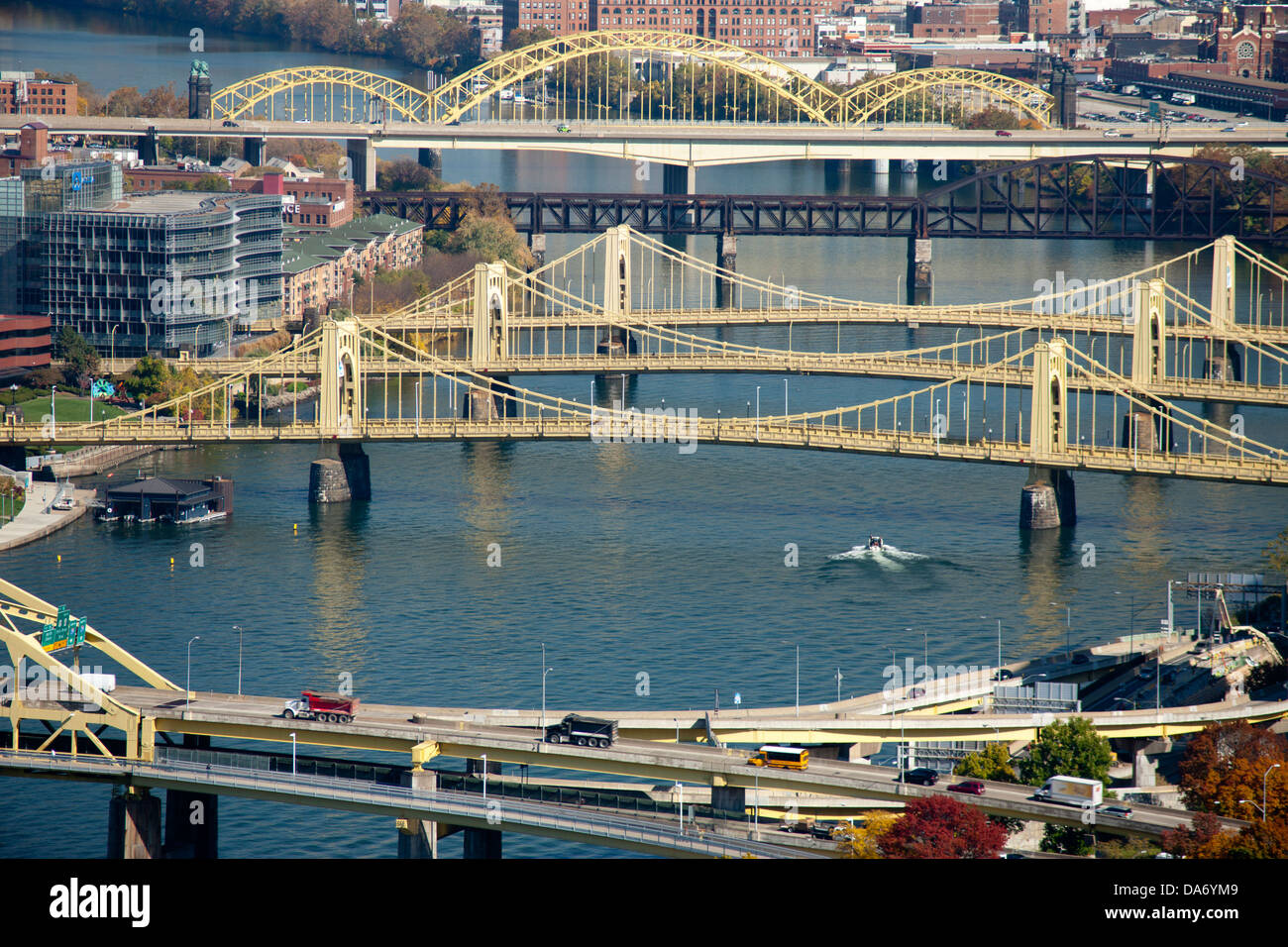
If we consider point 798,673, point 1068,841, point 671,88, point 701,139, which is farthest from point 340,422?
point 671,88

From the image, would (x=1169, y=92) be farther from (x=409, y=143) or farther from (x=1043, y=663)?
(x=1043, y=663)

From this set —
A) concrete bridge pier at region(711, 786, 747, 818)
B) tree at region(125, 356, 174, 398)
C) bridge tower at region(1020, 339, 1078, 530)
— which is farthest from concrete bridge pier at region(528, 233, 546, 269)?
concrete bridge pier at region(711, 786, 747, 818)

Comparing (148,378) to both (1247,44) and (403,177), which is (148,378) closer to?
(403,177)

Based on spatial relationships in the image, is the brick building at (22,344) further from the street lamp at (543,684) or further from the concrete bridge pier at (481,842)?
the concrete bridge pier at (481,842)

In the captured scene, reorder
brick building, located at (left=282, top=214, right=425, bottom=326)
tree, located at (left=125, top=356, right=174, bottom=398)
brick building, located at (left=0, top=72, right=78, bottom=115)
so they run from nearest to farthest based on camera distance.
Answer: tree, located at (left=125, top=356, right=174, bottom=398) → brick building, located at (left=282, top=214, right=425, bottom=326) → brick building, located at (left=0, top=72, right=78, bottom=115)

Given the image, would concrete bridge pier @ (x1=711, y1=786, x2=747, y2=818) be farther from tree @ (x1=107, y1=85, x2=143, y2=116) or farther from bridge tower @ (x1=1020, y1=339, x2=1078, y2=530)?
tree @ (x1=107, y1=85, x2=143, y2=116)

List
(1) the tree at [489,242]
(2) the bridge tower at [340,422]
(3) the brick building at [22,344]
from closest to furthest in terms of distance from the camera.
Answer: (2) the bridge tower at [340,422] → (3) the brick building at [22,344] → (1) the tree at [489,242]

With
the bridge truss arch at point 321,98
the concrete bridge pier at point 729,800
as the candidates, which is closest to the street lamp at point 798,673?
the concrete bridge pier at point 729,800
